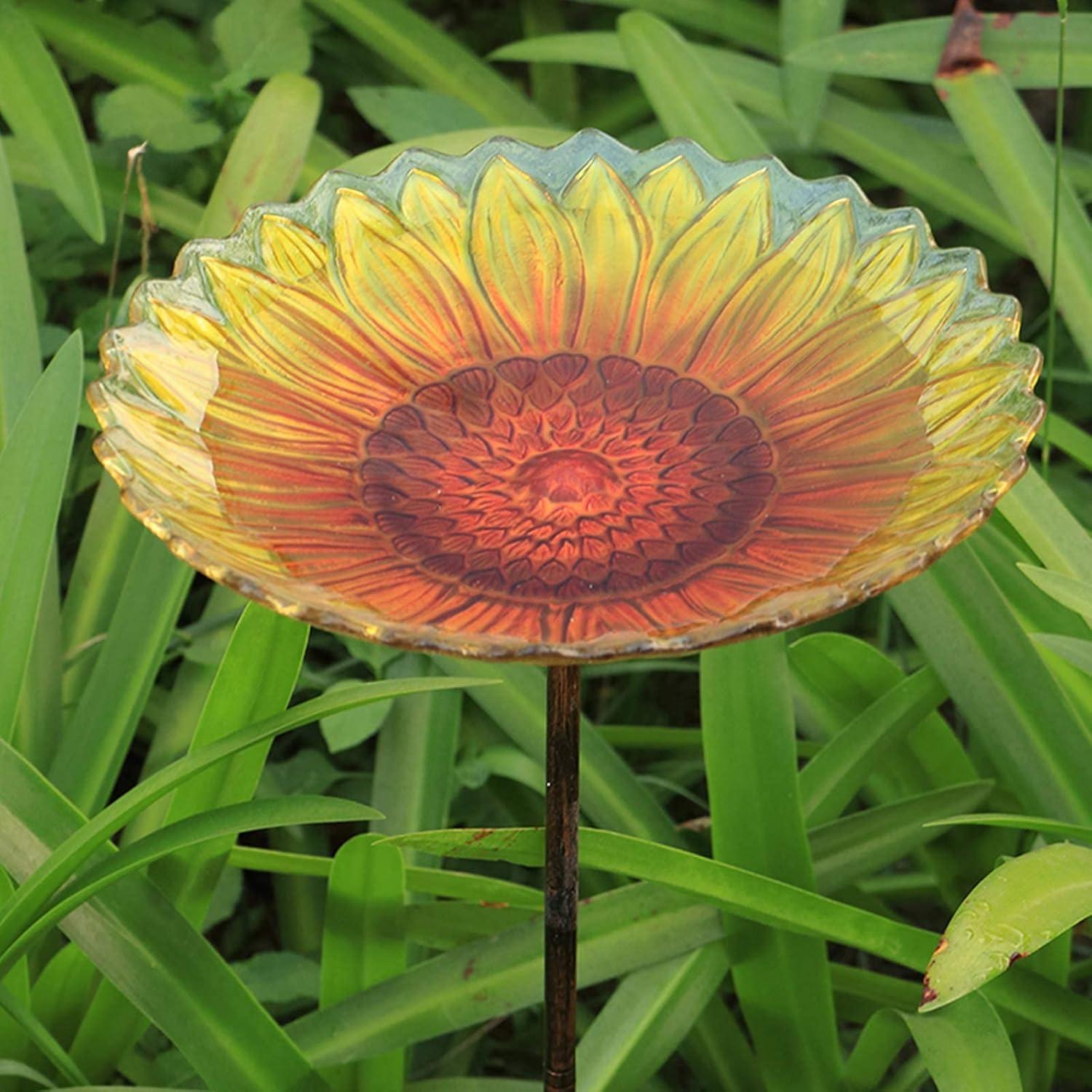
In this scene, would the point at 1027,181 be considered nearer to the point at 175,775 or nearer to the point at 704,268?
the point at 704,268

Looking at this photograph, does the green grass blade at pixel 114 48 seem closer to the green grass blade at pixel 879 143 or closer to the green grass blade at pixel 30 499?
the green grass blade at pixel 879 143

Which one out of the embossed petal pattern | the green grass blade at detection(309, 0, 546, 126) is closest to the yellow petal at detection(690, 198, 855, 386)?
the embossed petal pattern

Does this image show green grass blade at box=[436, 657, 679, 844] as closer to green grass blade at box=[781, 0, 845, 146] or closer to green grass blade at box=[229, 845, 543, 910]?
green grass blade at box=[229, 845, 543, 910]

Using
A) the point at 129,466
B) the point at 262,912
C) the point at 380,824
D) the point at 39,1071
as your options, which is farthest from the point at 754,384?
the point at 262,912

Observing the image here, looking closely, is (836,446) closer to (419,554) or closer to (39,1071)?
(419,554)

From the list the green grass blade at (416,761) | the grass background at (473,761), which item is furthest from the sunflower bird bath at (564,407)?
the green grass blade at (416,761)
